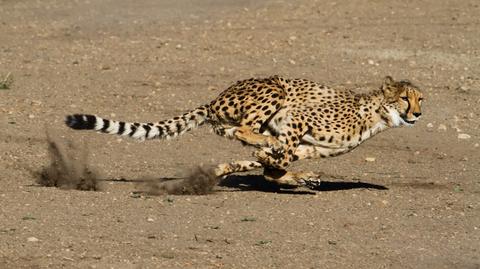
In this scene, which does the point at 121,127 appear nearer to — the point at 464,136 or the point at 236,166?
the point at 236,166

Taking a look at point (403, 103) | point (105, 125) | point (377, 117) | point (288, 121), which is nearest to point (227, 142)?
point (288, 121)

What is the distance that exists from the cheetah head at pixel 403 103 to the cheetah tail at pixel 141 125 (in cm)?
155

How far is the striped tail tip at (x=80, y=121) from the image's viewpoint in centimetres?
962

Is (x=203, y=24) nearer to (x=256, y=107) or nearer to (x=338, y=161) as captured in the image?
(x=338, y=161)

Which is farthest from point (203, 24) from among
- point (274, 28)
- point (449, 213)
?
point (449, 213)

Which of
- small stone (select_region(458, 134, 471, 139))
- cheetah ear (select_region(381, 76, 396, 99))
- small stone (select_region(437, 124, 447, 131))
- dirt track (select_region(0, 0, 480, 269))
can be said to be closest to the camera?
dirt track (select_region(0, 0, 480, 269))

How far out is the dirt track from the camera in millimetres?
8453

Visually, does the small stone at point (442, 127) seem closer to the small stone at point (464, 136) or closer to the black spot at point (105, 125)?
the small stone at point (464, 136)

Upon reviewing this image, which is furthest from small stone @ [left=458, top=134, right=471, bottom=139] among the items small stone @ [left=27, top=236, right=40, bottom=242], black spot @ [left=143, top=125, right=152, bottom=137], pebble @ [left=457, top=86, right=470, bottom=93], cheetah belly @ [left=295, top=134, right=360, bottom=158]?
small stone @ [left=27, top=236, right=40, bottom=242]

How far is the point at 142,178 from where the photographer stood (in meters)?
10.7

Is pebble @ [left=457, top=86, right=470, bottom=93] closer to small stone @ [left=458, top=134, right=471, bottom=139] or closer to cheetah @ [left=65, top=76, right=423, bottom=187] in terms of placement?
small stone @ [left=458, top=134, right=471, bottom=139]

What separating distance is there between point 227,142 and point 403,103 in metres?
2.19

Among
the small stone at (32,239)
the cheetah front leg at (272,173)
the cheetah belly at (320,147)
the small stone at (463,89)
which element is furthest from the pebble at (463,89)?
the small stone at (32,239)

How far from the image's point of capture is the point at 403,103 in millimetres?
10742
